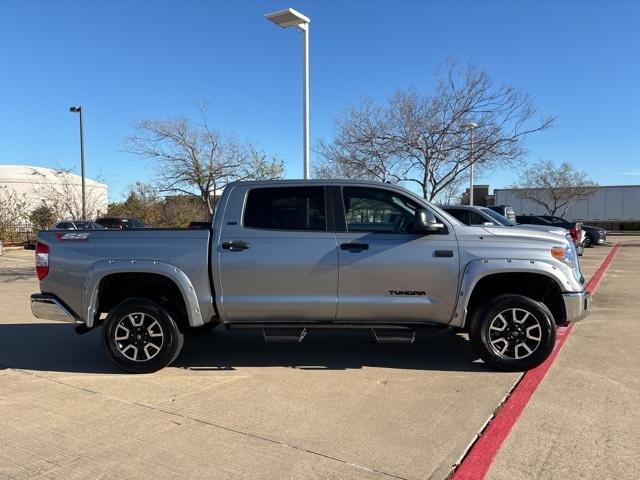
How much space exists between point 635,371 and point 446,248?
2344 mm

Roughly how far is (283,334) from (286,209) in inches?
50.3

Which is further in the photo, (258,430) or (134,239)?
(134,239)

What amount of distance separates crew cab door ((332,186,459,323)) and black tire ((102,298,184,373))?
176cm

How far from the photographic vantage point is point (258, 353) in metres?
6.29

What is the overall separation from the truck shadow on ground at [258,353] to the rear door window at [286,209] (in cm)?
130

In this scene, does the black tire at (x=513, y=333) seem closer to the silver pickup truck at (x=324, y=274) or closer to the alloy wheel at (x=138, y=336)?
the silver pickup truck at (x=324, y=274)

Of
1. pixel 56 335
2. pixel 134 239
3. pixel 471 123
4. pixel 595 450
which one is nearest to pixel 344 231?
pixel 134 239

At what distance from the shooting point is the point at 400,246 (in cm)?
532

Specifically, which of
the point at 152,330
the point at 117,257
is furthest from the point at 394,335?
the point at 117,257

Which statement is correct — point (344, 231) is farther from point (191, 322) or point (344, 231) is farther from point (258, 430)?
point (258, 430)

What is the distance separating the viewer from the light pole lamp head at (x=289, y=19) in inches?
396

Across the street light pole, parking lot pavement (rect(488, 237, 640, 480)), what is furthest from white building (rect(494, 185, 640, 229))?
parking lot pavement (rect(488, 237, 640, 480))

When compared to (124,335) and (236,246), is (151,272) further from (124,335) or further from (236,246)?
(236,246)

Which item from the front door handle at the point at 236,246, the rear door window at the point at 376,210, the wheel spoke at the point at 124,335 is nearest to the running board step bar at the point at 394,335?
the rear door window at the point at 376,210
